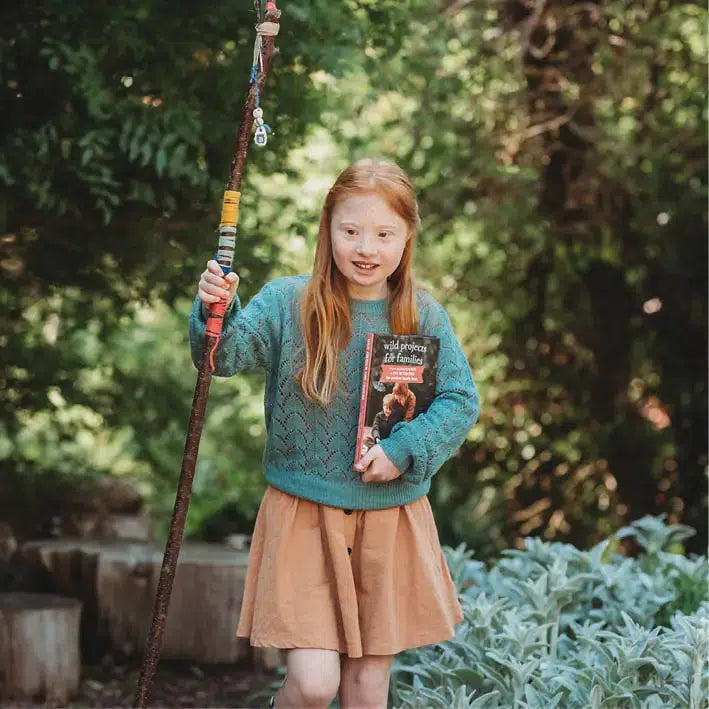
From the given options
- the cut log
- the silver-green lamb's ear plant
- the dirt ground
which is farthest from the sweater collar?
the cut log

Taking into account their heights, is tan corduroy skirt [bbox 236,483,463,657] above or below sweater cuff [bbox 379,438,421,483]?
below

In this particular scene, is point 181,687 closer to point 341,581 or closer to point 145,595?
point 145,595

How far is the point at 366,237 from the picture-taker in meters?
2.59

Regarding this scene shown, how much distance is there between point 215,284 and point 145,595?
7.86 feet

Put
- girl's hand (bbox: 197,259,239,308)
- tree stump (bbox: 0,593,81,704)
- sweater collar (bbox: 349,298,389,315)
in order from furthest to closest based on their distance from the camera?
1. tree stump (bbox: 0,593,81,704)
2. sweater collar (bbox: 349,298,389,315)
3. girl's hand (bbox: 197,259,239,308)

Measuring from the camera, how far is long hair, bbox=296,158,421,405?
102 inches

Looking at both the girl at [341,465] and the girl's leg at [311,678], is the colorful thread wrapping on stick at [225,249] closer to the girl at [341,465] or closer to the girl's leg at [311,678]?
the girl at [341,465]

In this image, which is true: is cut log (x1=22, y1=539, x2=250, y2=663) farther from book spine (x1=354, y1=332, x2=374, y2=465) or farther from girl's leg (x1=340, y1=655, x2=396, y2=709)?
book spine (x1=354, y1=332, x2=374, y2=465)

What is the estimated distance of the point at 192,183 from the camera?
3629 mm

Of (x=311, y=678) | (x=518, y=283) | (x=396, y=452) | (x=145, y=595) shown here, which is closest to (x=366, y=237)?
(x=396, y=452)

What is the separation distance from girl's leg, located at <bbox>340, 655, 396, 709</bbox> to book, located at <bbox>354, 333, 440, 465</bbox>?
0.48 m

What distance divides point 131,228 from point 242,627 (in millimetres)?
1668

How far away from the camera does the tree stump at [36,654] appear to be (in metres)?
4.05

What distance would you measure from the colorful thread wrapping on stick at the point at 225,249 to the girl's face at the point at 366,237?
10.7 inches
